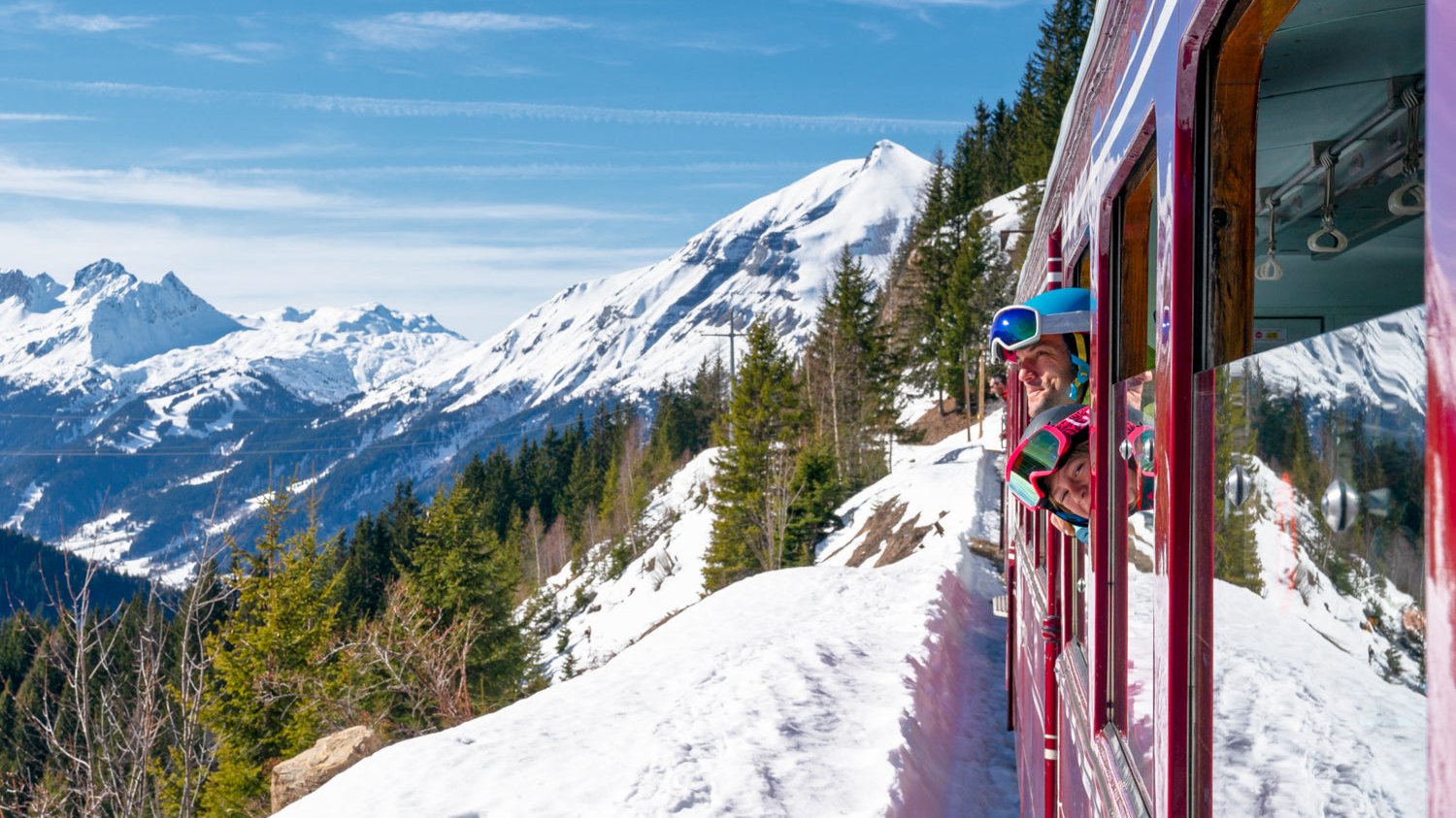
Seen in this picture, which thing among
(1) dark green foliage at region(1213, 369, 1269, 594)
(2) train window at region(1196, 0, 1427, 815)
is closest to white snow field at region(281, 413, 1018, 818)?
(2) train window at region(1196, 0, 1427, 815)

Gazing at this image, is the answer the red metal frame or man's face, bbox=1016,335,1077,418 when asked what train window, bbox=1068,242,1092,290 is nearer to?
man's face, bbox=1016,335,1077,418

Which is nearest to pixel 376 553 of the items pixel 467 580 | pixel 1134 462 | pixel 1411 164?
pixel 467 580

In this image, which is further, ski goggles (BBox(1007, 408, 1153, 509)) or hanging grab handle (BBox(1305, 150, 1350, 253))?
ski goggles (BBox(1007, 408, 1153, 509))

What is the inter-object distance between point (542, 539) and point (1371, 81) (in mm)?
79158

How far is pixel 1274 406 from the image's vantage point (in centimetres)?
125

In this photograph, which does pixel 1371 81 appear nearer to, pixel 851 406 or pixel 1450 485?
pixel 1450 485

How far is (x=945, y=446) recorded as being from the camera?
49.2m

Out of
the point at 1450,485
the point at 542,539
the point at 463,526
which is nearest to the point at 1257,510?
the point at 1450,485

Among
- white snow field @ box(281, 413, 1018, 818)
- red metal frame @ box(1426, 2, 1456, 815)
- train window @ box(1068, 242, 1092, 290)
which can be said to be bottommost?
white snow field @ box(281, 413, 1018, 818)

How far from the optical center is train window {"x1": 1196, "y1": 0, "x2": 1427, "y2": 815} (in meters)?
0.99

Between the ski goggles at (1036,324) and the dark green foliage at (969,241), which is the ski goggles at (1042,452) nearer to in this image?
the ski goggles at (1036,324)

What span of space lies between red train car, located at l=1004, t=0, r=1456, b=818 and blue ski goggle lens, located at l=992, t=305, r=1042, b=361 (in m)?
0.42

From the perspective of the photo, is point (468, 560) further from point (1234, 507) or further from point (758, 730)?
point (1234, 507)

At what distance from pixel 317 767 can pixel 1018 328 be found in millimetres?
10964
